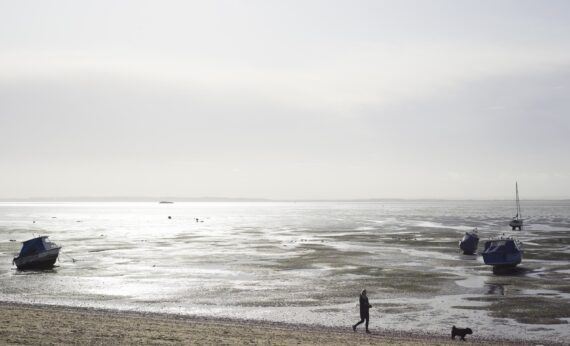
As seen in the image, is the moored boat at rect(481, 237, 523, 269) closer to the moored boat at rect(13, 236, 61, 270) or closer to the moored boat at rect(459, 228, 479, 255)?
the moored boat at rect(459, 228, 479, 255)

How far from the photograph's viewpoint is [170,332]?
20.3 meters

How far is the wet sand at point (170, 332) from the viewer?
18562 mm

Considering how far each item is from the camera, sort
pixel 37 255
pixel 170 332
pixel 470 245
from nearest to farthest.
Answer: pixel 170 332 → pixel 37 255 → pixel 470 245

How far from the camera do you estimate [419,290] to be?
3456 centimetres

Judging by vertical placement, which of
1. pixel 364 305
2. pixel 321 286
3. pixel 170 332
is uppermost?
pixel 364 305

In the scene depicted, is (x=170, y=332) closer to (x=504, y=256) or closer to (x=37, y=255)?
(x=37, y=255)

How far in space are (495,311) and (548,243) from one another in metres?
45.9

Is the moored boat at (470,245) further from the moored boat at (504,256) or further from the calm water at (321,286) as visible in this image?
the moored boat at (504,256)

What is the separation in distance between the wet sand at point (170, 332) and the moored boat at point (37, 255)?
861 inches

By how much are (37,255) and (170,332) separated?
101 feet

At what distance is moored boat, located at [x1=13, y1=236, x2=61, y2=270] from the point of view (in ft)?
148

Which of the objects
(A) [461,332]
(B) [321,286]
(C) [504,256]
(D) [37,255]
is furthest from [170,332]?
(C) [504,256]

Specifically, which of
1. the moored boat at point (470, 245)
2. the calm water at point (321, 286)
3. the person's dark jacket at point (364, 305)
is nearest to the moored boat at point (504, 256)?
the calm water at point (321, 286)

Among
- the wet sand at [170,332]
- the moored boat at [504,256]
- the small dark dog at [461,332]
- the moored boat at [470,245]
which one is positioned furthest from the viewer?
the moored boat at [470,245]
